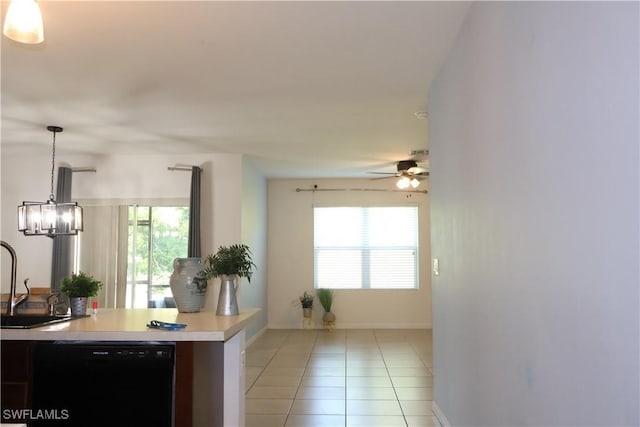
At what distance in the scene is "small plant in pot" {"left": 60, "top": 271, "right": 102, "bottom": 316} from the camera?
3.17 m

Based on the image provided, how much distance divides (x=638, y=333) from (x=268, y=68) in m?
2.82

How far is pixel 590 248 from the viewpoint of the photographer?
1.28m

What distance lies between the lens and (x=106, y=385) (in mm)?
2479

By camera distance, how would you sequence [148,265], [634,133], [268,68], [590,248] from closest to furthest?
[634,133], [590,248], [268,68], [148,265]

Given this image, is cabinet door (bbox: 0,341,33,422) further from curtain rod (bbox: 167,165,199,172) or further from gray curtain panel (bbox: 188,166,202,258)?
curtain rod (bbox: 167,165,199,172)

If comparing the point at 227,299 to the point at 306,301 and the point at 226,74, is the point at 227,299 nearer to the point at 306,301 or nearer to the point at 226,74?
the point at 226,74

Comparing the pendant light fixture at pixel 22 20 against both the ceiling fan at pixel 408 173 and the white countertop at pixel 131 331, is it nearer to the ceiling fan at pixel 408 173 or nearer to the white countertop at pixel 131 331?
the white countertop at pixel 131 331

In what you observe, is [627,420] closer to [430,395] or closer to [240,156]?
[430,395]

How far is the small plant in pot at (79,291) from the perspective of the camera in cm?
317

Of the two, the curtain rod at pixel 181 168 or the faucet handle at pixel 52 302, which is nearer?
the faucet handle at pixel 52 302

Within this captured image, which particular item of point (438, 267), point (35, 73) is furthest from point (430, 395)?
point (35, 73)

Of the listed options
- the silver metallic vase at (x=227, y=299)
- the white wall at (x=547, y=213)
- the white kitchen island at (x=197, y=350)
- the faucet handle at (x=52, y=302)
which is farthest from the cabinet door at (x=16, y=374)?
the white wall at (x=547, y=213)

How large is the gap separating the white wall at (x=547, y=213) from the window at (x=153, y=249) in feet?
13.5

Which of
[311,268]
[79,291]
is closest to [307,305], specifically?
[311,268]
